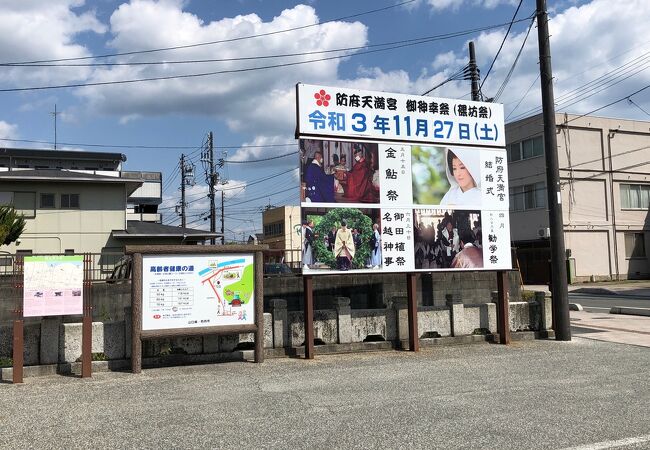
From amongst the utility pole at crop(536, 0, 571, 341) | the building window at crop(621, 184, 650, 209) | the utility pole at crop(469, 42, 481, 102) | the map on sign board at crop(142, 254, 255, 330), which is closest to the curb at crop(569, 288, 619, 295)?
the building window at crop(621, 184, 650, 209)

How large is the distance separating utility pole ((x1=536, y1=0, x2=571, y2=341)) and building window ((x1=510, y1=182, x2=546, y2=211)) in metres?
26.3

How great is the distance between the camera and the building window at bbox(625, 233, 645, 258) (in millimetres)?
37556

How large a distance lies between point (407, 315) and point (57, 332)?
6.03 m

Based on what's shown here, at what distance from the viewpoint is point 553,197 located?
38.1 ft

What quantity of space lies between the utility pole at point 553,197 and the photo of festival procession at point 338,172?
165 inches

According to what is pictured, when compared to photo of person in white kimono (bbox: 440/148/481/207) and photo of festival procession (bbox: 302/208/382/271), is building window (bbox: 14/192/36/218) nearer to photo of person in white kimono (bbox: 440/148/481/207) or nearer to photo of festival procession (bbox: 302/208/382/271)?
photo of festival procession (bbox: 302/208/382/271)

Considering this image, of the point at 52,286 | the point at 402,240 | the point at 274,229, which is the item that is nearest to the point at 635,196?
the point at 402,240

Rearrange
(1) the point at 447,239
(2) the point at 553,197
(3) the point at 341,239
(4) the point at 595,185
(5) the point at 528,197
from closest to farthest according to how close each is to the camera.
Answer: (3) the point at 341,239 → (1) the point at 447,239 → (2) the point at 553,197 → (4) the point at 595,185 → (5) the point at 528,197

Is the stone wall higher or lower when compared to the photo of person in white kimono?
lower

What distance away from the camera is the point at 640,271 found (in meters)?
37.7

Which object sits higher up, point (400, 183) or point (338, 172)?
point (338, 172)

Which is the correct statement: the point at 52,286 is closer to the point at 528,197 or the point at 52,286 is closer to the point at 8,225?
the point at 8,225

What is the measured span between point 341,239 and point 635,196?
1413 inches

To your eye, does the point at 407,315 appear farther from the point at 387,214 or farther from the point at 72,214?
the point at 72,214
